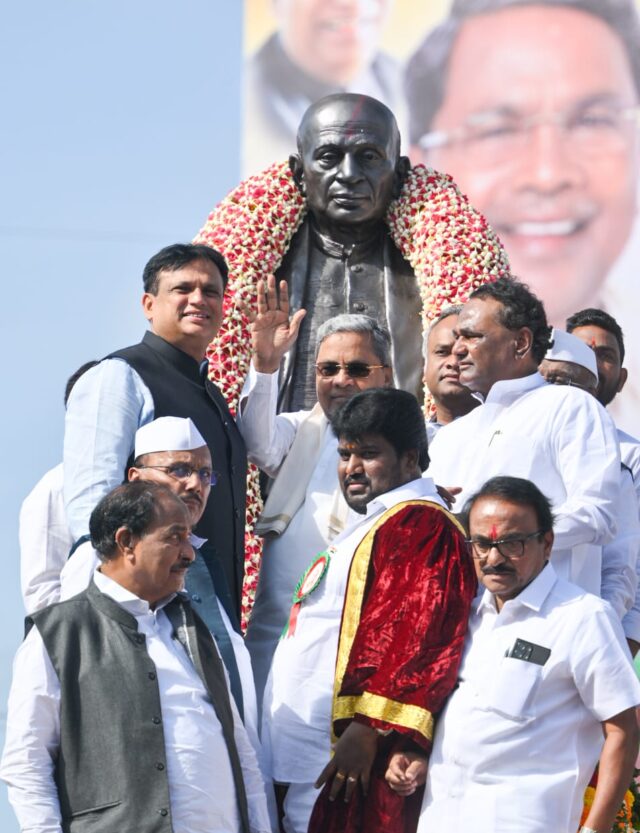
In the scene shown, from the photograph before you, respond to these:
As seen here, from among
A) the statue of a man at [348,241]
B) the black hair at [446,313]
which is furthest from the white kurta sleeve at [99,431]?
the statue of a man at [348,241]

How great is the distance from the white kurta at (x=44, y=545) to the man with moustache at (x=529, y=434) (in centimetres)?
120

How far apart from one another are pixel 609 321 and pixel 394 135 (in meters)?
1.27

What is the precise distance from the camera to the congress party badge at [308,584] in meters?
5.01

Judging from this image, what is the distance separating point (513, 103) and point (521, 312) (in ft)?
32.0

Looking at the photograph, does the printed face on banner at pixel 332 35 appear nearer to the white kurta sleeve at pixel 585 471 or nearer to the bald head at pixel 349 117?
the bald head at pixel 349 117

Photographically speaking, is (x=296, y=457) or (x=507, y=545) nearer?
(x=507, y=545)

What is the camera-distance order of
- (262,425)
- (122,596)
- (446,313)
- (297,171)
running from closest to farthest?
(122,596), (262,425), (446,313), (297,171)

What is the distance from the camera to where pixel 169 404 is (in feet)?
17.7

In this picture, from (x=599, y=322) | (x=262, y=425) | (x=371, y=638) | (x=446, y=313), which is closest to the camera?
(x=371, y=638)

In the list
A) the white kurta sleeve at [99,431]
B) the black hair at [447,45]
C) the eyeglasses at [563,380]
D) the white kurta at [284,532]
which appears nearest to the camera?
the white kurta sleeve at [99,431]

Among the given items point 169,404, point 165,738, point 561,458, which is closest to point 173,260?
point 169,404

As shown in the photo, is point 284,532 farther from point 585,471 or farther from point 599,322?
point 599,322

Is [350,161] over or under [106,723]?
over

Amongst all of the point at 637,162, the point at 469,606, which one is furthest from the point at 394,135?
the point at 637,162
